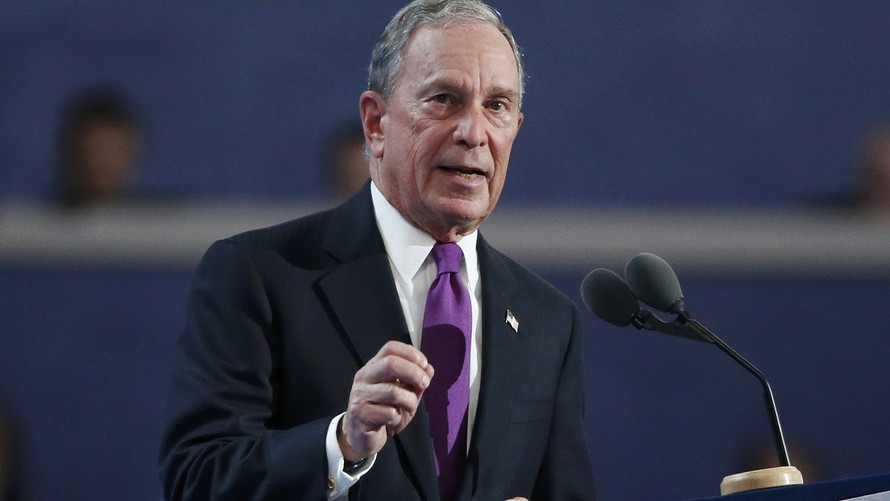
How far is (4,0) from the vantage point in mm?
5434

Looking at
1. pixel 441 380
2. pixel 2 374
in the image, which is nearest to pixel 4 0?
pixel 2 374

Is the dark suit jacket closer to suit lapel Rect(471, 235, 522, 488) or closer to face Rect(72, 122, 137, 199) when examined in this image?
suit lapel Rect(471, 235, 522, 488)

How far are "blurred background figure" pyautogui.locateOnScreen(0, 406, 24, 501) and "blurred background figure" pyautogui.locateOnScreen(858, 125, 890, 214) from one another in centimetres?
294

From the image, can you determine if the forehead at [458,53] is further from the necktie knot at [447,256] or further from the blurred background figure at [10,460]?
the blurred background figure at [10,460]

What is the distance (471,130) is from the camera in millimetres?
2211

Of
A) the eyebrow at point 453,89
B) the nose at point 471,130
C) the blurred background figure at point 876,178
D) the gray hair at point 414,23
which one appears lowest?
the nose at point 471,130

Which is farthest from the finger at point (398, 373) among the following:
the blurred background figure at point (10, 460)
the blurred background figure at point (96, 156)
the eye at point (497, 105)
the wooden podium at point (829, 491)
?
the blurred background figure at point (96, 156)

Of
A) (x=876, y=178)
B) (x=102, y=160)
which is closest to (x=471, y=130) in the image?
(x=102, y=160)

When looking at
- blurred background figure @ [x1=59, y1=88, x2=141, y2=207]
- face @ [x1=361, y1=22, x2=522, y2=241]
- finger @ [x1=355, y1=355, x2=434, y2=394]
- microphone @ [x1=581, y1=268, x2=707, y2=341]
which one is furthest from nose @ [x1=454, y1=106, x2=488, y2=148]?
blurred background figure @ [x1=59, y1=88, x2=141, y2=207]

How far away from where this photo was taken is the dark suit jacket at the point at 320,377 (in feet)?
6.50

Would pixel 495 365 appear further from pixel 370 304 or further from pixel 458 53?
pixel 458 53

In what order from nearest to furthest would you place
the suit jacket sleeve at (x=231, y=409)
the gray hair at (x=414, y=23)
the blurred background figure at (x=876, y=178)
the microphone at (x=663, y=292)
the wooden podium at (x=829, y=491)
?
the wooden podium at (x=829, y=491)
the suit jacket sleeve at (x=231, y=409)
the microphone at (x=663, y=292)
the gray hair at (x=414, y=23)
the blurred background figure at (x=876, y=178)

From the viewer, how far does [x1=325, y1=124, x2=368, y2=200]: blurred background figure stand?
15.7 ft

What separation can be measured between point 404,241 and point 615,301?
364 millimetres
